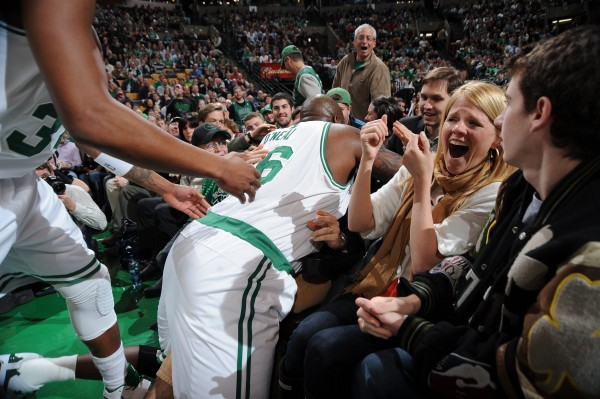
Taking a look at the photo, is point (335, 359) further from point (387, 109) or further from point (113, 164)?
point (387, 109)

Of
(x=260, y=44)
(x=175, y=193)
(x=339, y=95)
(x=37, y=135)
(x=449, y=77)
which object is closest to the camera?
(x=37, y=135)

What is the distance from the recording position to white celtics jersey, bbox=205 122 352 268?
2066 mm

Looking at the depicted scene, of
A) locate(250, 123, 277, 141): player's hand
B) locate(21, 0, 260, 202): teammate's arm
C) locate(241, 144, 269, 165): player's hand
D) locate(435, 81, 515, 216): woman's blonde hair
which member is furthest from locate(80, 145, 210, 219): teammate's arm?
locate(250, 123, 277, 141): player's hand

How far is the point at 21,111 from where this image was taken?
1420mm

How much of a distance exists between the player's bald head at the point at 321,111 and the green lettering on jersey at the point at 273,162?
1.77ft

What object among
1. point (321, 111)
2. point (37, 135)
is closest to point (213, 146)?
point (321, 111)

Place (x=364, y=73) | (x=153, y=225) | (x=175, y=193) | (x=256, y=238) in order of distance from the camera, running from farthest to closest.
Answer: (x=364, y=73) < (x=153, y=225) < (x=175, y=193) < (x=256, y=238)

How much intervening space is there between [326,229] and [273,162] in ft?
1.60

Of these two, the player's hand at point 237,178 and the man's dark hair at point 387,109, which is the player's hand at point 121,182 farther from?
the player's hand at point 237,178

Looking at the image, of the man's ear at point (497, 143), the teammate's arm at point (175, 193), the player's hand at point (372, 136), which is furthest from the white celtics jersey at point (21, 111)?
the man's ear at point (497, 143)

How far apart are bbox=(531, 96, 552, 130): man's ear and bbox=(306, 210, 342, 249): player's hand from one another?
1.18 m

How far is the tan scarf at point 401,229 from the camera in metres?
1.75

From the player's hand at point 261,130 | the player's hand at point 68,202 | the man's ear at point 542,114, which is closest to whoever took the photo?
the man's ear at point 542,114

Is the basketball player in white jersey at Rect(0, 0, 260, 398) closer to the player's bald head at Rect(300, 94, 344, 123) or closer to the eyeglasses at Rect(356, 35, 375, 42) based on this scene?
the player's bald head at Rect(300, 94, 344, 123)
